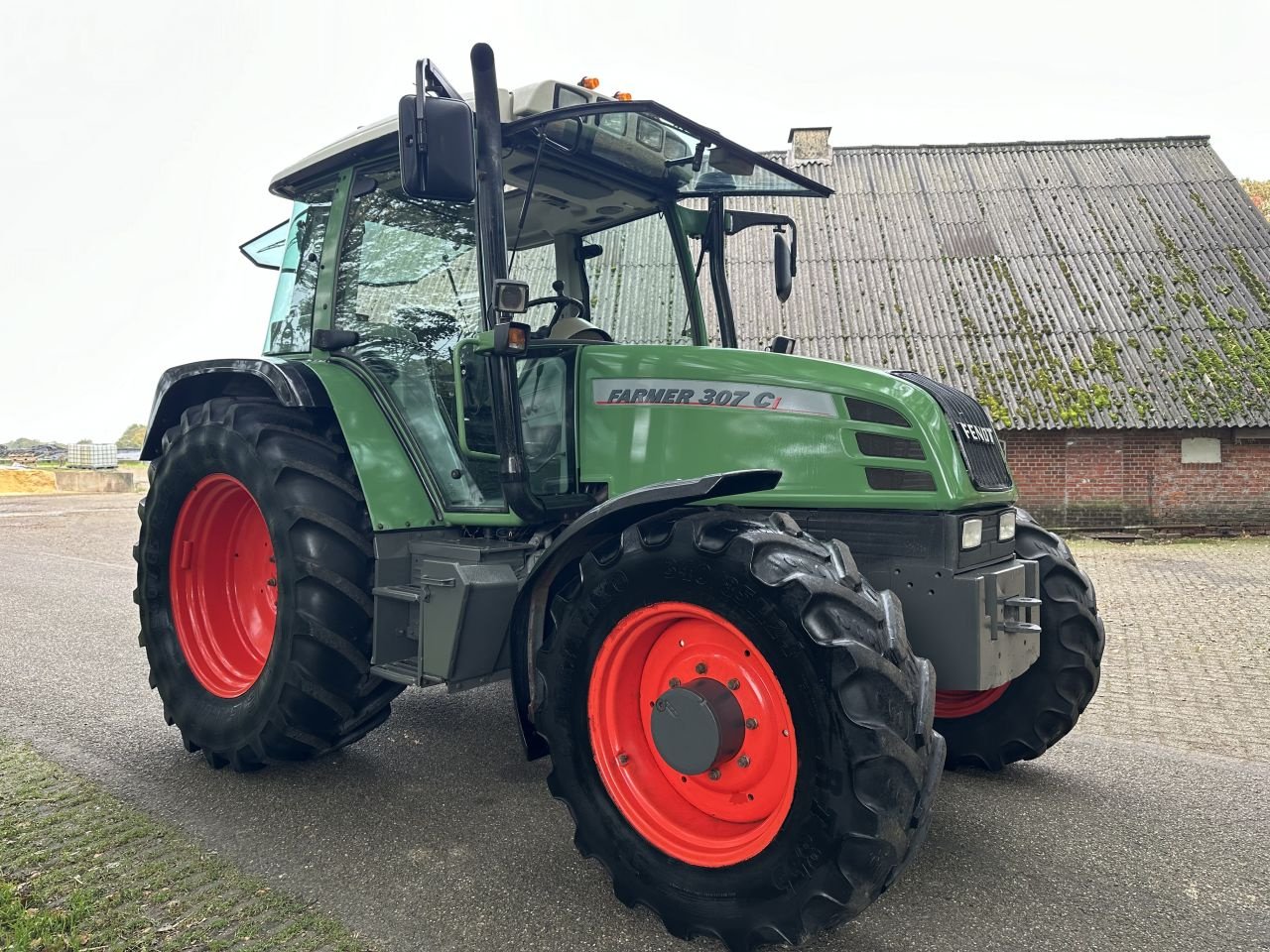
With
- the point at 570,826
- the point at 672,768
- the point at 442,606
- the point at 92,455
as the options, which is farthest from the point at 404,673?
the point at 92,455

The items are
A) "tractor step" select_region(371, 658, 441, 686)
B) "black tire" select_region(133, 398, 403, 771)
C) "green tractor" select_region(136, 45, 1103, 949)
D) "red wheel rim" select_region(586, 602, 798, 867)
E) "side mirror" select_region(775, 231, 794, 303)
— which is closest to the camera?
"green tractor" select_region(136, 45, 1103, 949)

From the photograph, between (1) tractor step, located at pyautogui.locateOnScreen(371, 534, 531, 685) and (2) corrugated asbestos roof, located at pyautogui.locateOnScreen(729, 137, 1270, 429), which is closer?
(1) tractor step, located at pyautogui.locateOnScreen(371, 534, 531, 685)

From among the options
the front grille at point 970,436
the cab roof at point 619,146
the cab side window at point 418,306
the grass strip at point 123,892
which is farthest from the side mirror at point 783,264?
the grass strip at point 123,892

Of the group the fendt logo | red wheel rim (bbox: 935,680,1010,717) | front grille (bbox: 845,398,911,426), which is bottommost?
red wheel rim (bbox: 935,680,1010,717)

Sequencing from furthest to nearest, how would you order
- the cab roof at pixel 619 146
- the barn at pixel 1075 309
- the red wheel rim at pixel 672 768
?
the barn at pixel 1075 309
the cab roof at pixel 619 146
the red wheel rim at pixel 672 768

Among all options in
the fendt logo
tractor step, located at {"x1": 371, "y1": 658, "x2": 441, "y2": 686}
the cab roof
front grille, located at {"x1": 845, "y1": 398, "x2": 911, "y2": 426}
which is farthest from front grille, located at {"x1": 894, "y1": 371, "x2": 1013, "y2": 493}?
tractor step, located at {"x1": 371, "y1": 658, "x2": 441, "y2": 686}

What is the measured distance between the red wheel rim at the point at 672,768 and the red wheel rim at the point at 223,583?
194cm

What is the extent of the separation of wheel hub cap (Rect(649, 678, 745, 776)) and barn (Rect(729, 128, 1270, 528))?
36.0 ft

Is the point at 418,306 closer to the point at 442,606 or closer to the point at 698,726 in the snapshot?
the point at 442,606

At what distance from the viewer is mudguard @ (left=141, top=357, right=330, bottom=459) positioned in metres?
3.60

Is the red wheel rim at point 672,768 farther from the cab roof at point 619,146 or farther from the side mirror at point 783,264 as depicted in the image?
the side mirror at point 783,264

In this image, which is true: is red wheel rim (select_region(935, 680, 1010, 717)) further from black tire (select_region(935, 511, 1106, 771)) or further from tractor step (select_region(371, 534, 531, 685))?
tractor step (select_region(371, 534, 531, 685))

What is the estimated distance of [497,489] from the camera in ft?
11.7

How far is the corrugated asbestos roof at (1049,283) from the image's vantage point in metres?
14.2
